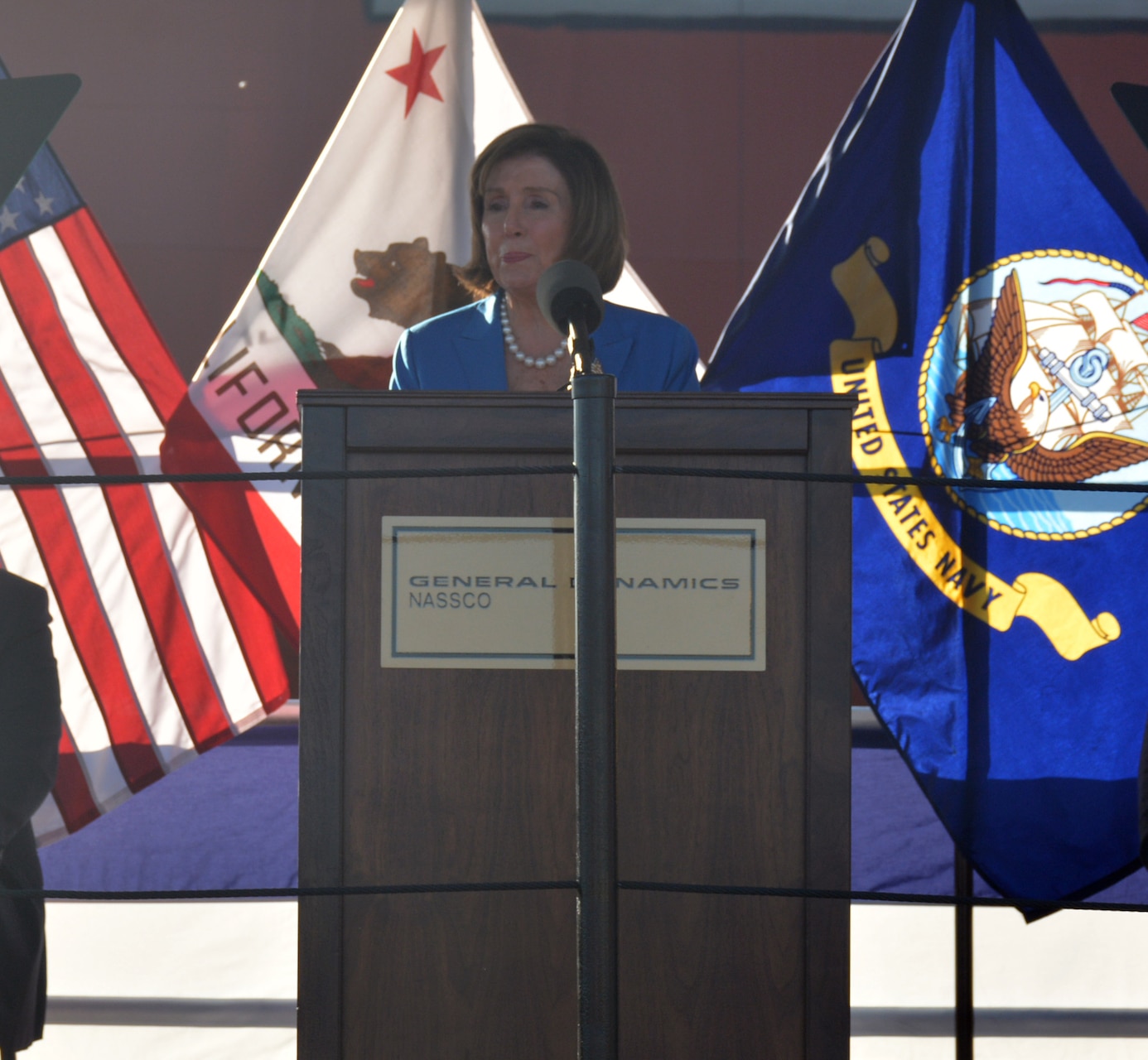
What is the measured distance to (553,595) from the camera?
894 mm

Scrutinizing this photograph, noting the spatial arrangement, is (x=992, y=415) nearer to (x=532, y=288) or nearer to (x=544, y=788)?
(x=532, y=288)

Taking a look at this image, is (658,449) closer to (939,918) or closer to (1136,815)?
(1136,815)

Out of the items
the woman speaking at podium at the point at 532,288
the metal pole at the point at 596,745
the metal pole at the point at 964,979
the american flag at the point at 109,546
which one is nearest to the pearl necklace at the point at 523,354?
the woman speaking at podium at the point at 532,288

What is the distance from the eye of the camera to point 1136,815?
2018 mm

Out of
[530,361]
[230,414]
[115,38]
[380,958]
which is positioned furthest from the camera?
[115,38]

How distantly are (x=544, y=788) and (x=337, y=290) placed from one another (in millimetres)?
1577

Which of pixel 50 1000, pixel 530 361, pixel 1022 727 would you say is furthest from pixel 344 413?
pixel 50 1000

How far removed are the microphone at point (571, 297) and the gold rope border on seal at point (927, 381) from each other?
4.18ft

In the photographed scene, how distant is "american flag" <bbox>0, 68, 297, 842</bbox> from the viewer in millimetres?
2277

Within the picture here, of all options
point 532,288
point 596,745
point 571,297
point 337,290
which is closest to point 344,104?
point 337,290

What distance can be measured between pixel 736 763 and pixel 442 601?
264mm

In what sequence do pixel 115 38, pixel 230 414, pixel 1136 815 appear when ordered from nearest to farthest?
pixel 1136 815 → pixel 230 414 → pixel 115 38

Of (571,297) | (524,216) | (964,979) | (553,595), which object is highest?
(524,216)

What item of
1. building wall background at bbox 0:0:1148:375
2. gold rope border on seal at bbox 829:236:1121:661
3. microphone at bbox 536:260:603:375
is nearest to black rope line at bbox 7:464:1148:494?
microphone at bbox 536:260:603:375
